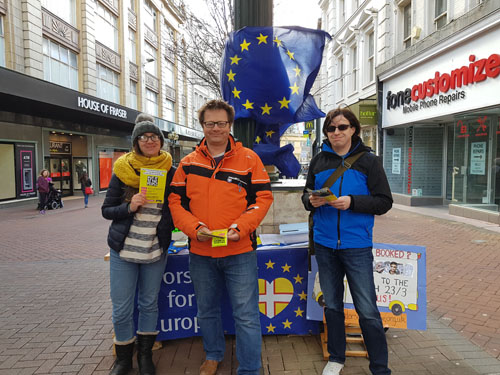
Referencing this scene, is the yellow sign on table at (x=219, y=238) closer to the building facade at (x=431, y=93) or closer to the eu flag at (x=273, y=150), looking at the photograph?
the eu flag at (x=273, y=150)

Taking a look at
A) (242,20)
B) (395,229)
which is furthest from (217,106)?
(395,229)

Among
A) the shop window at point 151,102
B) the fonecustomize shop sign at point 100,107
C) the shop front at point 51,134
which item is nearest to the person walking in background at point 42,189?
the shop front at point 51,134

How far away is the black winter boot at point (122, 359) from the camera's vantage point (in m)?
2.68

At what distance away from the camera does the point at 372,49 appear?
16844 mm

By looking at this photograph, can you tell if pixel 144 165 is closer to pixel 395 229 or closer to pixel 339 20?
pixel 395 229

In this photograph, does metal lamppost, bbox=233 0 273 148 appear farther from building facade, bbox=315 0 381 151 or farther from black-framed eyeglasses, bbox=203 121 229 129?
building facade, bbox=315 0 381 151

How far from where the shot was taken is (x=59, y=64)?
17484 mm

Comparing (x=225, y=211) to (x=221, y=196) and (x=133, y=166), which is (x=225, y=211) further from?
(x=133, y=166)

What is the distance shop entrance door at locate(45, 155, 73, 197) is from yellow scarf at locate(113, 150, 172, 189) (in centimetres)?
1781

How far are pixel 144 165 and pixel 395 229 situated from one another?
7.76 metres

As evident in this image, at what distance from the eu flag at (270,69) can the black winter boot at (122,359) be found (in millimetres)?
2365

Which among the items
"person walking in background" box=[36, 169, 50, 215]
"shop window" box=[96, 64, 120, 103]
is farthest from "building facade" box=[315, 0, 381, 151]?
"shop window" box=[96, 64, 120, 103]

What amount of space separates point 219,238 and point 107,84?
22.6m

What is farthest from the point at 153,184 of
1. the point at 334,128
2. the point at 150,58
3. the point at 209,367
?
the point at 150,58
